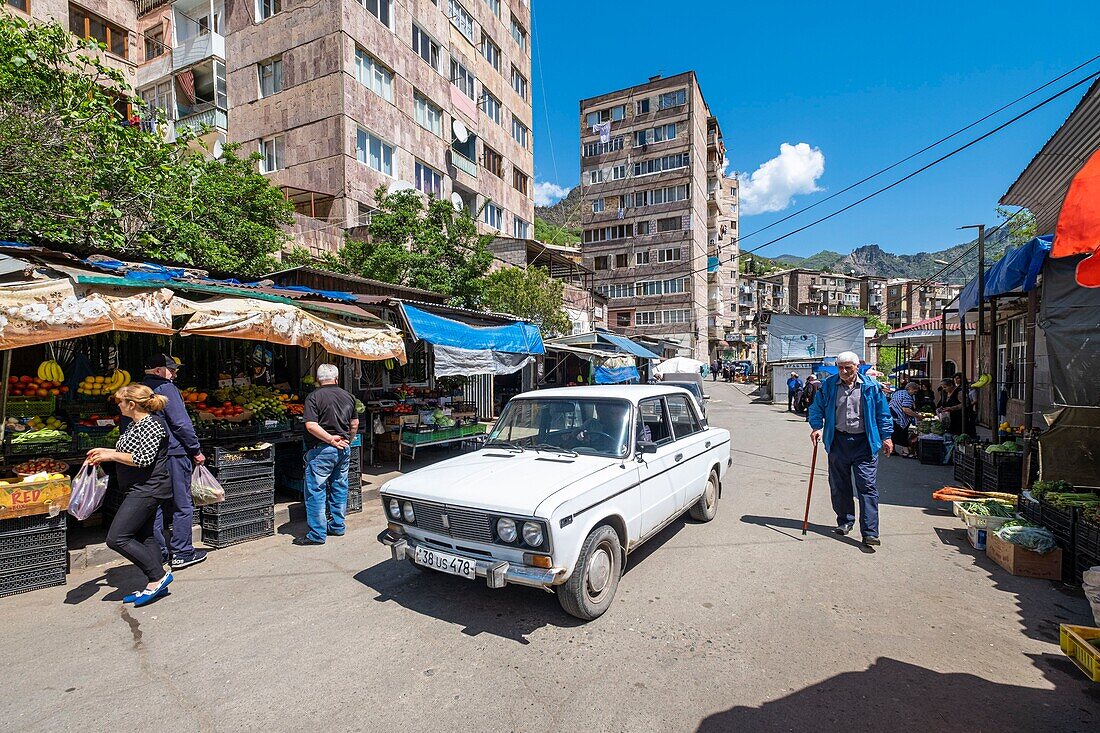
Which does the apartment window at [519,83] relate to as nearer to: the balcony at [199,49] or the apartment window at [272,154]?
the balcony at [199,49]

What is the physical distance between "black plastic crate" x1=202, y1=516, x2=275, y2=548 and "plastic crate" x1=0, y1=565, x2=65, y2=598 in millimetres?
1190

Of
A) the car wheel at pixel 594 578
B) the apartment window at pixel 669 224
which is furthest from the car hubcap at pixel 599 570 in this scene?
the apartment window at pixel 669 224

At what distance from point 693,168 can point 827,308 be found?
59028 mm

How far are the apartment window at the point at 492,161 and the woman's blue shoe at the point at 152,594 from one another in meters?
27.3

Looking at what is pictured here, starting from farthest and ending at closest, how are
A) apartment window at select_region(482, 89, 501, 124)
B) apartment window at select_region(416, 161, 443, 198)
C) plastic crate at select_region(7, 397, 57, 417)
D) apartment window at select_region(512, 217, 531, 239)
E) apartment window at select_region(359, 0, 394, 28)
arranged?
apartment window at select_region(512, 217, 531, 239) → apartment window at select_region(482, 89, 501, 124) → apartment window at select_region(416, 161, 443, 198) → apartment window at select_region(359, 0, 394, 28) → plastic crate at select_region(7, 397, 57, 417)

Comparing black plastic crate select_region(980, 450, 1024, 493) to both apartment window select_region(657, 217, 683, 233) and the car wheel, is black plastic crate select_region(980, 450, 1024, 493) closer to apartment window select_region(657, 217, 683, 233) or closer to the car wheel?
the car wheel

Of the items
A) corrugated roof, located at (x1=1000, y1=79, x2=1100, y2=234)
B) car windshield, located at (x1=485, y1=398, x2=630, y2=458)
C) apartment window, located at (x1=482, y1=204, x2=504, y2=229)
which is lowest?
car windshield, located at (x1=485, y1=398, x2=630, y2=458)

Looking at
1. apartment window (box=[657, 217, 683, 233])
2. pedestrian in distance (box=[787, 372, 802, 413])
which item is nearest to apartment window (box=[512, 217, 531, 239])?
pedestrian in distance (box=[787, 372, 802, 413])

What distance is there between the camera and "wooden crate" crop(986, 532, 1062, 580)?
4.68 meters

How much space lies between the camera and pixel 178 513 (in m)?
4.87

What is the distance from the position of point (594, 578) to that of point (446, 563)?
1147mm

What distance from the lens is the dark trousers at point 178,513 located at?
15.5 feet

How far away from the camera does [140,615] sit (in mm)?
4133

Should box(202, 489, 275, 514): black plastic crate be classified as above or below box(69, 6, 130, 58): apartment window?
below
